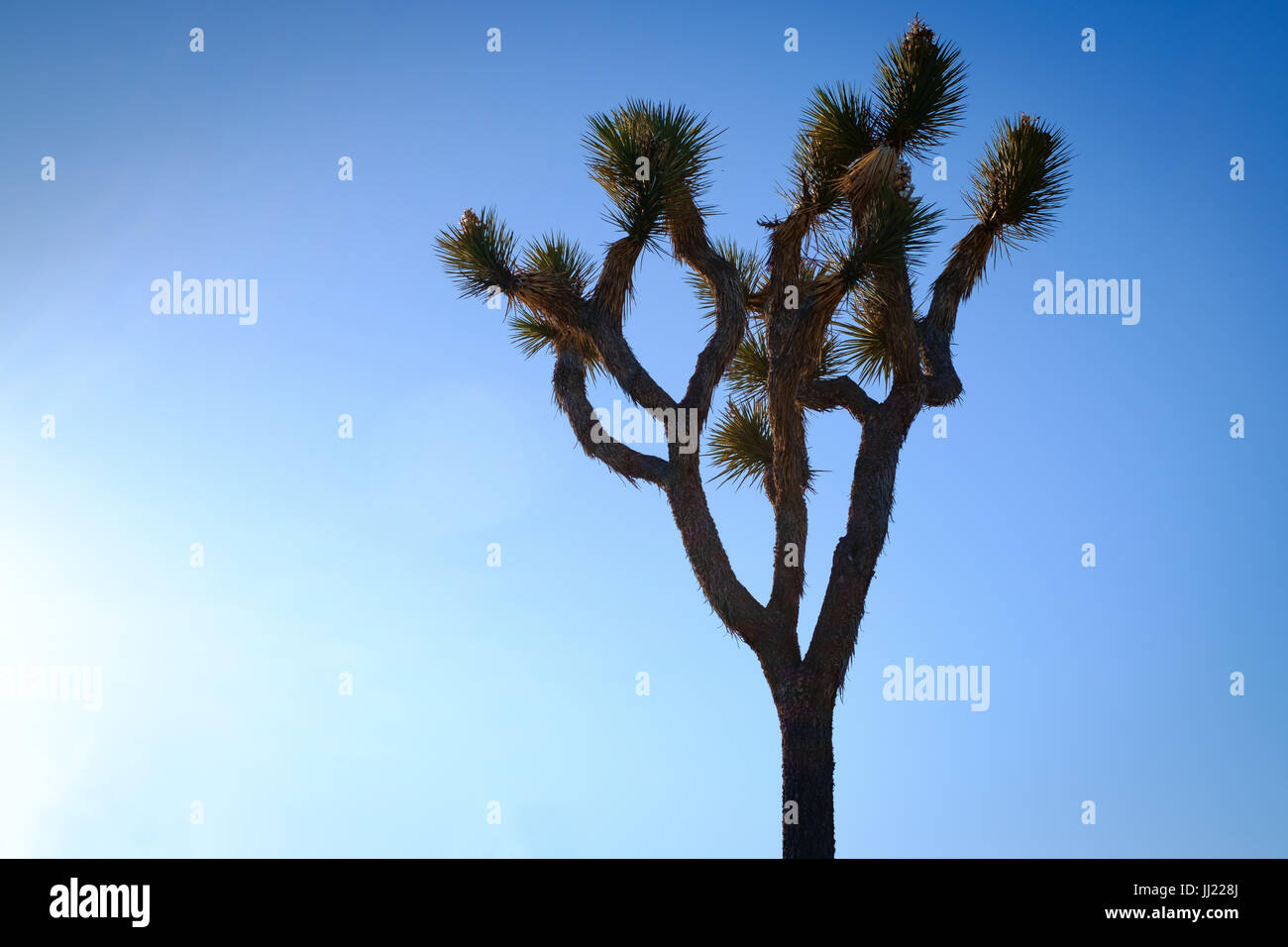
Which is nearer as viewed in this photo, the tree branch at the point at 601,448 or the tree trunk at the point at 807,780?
the tree trunk at the point at 807,780

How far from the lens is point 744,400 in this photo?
11938 mm

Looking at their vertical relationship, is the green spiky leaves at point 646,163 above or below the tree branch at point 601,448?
above

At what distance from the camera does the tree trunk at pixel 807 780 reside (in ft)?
29.5

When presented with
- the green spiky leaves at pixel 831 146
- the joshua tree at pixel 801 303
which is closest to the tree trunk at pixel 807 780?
the joshua tree at pixel 801 303

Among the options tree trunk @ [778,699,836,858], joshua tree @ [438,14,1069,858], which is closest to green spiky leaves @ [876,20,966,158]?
joshua tree @ [438,14,1069,858]

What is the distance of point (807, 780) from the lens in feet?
30.0

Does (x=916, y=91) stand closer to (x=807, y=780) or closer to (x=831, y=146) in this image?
(x=831, y=146)

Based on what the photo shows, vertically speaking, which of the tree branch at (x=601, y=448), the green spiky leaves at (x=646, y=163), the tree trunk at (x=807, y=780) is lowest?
the tree trunk at (x=807, y=780)

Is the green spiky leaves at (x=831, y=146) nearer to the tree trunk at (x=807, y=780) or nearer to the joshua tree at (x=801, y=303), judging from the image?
the joshua tree at (x=801, y=303)

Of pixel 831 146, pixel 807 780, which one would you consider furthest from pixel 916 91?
pixel 807 780

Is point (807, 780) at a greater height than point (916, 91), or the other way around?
point (916, 91)

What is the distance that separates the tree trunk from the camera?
898cm
